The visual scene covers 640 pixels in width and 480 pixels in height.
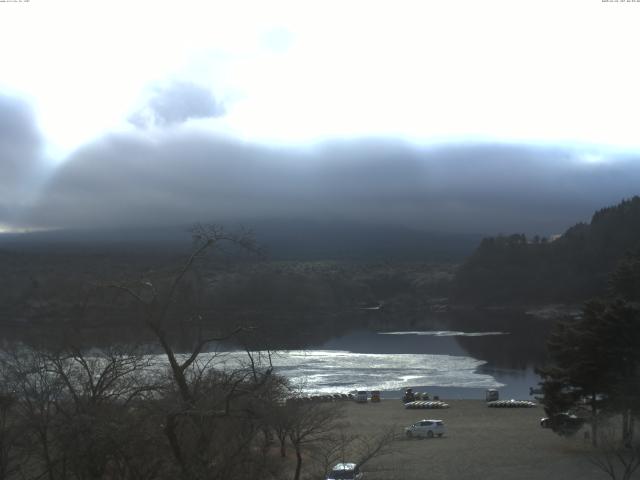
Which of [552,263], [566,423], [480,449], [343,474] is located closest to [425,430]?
[480,449]

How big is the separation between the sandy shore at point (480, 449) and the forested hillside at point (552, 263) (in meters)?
80.6

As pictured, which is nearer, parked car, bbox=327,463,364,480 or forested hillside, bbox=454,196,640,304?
Answer: parked car, bbox=327,463,364,480

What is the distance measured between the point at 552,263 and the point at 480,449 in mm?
103005

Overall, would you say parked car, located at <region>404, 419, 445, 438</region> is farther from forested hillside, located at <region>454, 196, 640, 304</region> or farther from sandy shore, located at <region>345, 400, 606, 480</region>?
forested hillside, located at <region>454, 196, 640, 304</region>

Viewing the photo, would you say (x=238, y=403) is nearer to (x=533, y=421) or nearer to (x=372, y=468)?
(x=372, y=468)

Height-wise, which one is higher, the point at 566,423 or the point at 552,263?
the point at 552,263

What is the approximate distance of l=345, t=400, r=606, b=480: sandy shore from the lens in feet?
70.8

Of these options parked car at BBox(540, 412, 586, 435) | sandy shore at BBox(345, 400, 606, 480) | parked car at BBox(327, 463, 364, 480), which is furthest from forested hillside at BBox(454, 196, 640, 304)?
parked car at BBox(327, 463, 364, 480)

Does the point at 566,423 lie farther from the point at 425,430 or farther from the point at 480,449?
the point at 425,430

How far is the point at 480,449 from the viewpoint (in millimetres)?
26422

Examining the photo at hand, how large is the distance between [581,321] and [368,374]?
Result: 28720 millimetres

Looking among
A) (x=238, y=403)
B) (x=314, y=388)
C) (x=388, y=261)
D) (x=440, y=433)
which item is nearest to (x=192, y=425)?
(x=238, y=403)

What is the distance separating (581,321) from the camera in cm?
2586

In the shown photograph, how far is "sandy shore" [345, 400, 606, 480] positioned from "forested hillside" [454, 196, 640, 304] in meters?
80.6
